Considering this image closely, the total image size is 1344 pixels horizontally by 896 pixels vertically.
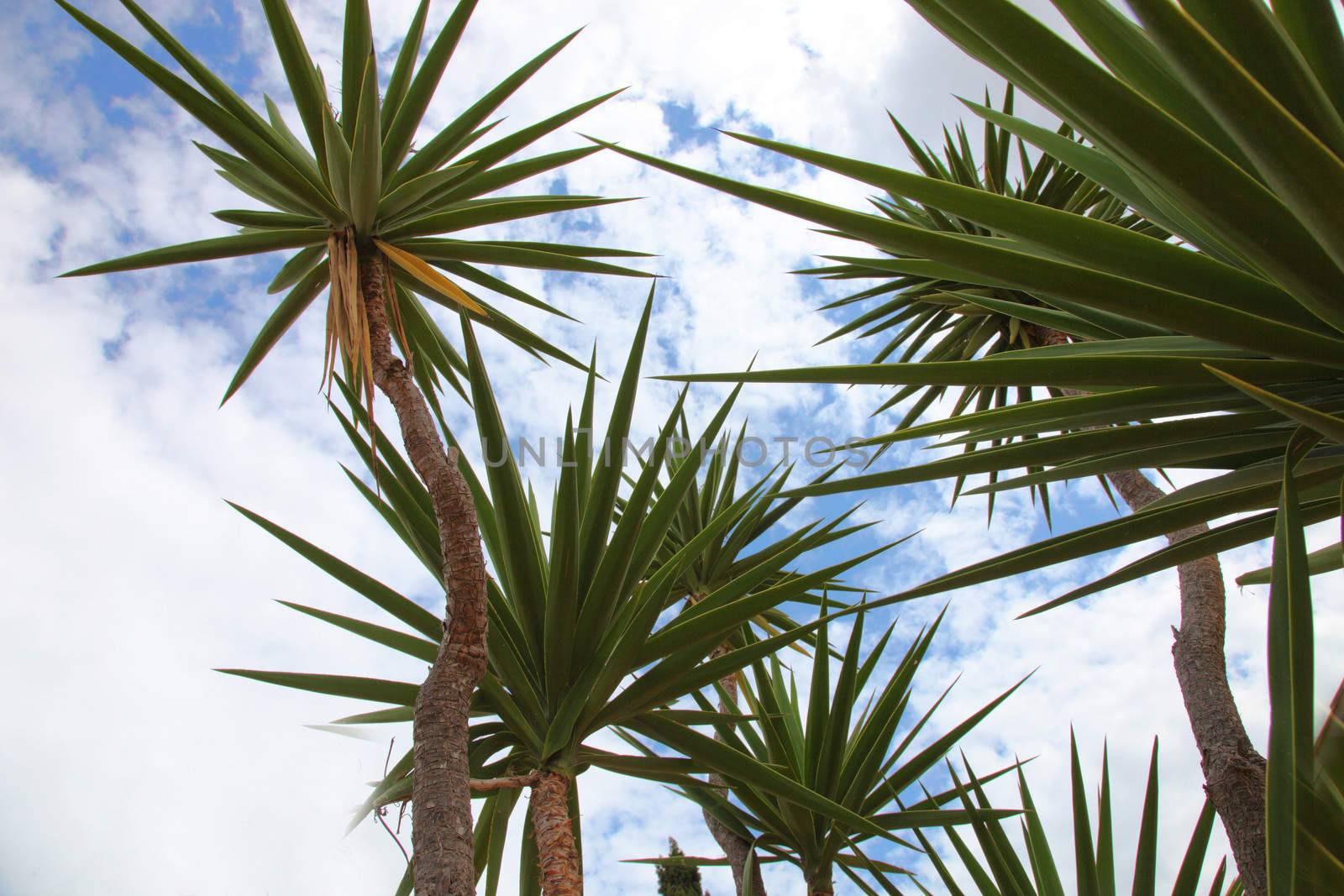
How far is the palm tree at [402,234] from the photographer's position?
1.94 m

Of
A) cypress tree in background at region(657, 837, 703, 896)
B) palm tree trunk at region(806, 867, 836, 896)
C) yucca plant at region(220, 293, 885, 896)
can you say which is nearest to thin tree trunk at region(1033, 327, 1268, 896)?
yucca plant at region(220, 293, 885, 896)

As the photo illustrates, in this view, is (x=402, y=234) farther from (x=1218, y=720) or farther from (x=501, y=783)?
(x=1218, y=720)

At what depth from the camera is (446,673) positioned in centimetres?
188

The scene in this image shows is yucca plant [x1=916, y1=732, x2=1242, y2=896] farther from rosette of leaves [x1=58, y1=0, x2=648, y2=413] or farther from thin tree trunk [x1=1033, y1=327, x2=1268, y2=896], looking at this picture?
rosette of leaves [x1=58, y1=0, x2=648, y2=413]

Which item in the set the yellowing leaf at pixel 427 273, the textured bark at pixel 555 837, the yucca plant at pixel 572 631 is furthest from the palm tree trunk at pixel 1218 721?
the yellowing leaf at pixel 427 273

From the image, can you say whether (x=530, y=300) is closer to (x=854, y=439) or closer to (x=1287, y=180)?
(x=854, y=439)

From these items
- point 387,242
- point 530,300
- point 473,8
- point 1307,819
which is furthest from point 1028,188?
point 1307,819

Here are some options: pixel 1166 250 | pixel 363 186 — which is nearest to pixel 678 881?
pixel 363 186

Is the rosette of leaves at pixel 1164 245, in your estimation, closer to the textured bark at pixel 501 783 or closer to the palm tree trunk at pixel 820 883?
the textured bark at pixel 501 783

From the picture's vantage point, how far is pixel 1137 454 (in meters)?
1.69

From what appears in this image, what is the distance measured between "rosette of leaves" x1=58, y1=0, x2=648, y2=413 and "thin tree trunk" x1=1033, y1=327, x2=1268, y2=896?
2.09 m

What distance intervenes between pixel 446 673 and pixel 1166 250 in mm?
1595

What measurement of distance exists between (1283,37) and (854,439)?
0.92 m

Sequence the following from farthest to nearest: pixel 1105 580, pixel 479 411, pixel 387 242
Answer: pixel 387 242, pixel 479 411, pixel 1105 580
